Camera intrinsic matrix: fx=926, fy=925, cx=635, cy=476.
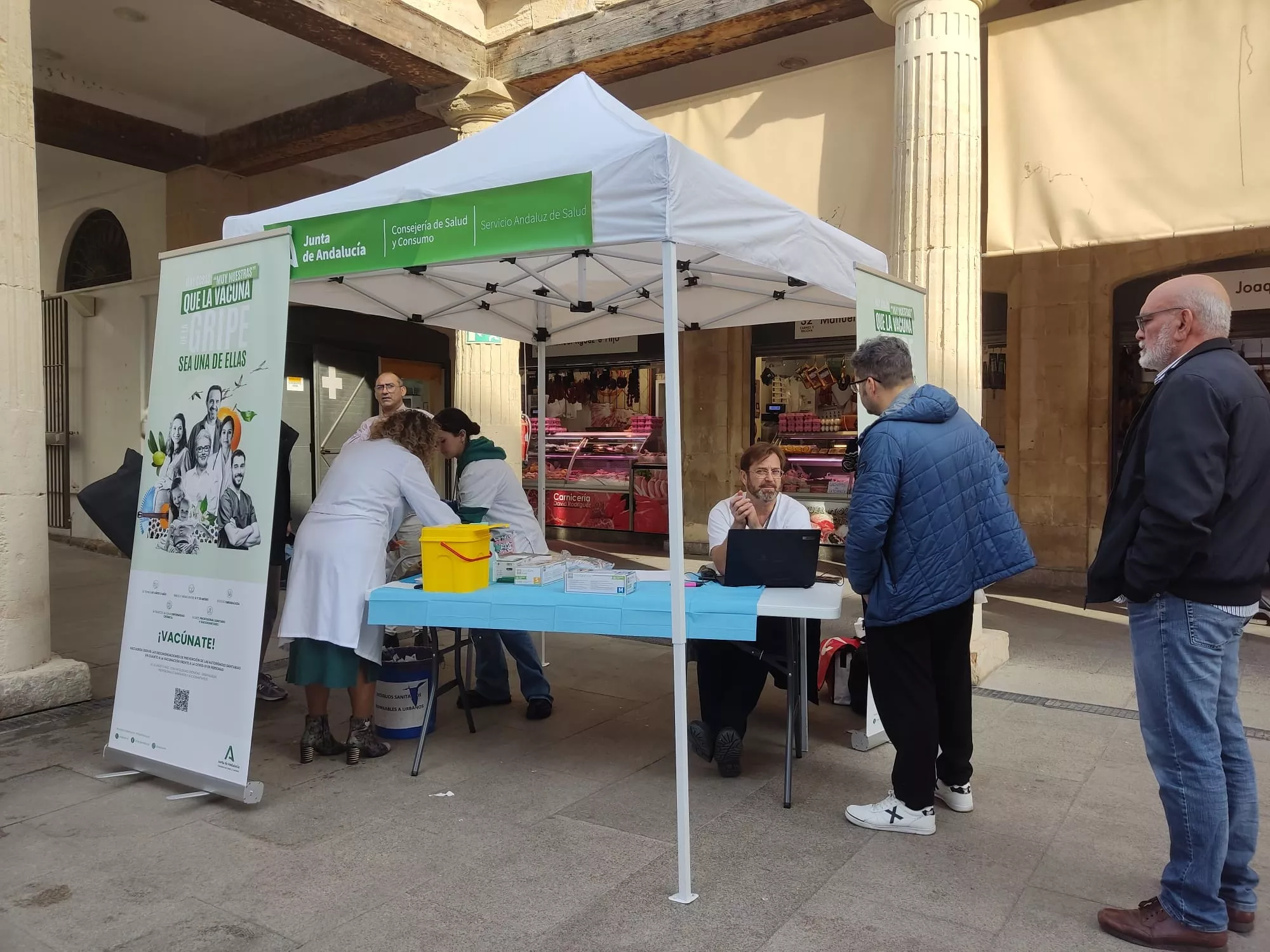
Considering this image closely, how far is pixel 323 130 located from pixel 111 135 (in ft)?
7.59

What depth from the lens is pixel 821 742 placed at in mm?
4695

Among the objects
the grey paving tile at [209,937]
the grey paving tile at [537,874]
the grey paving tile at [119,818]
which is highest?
the grey paving tile at [119,818]

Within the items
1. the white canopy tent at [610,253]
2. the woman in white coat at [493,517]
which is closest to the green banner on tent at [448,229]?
the white canopy tent at [610,253]

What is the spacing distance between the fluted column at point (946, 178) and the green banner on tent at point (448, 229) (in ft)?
10.6

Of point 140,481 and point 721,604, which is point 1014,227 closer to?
point 721,604

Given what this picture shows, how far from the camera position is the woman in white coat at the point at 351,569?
13.7 feet

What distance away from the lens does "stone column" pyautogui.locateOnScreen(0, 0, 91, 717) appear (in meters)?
5.09

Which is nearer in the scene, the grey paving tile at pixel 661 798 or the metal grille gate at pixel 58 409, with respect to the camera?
the grey paving tile at pixel 661 798

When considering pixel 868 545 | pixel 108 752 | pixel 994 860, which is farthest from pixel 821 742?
pixel 108 752

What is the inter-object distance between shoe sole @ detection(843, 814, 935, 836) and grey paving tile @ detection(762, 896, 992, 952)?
584 millimetres

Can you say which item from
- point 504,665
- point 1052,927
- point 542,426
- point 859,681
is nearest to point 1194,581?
point 1052,927

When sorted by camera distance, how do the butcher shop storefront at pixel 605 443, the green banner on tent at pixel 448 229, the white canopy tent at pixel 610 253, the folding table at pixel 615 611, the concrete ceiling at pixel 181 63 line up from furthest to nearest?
the butcher shop storefront at pixel 605 443 < the concrete ceiling at pixel 181 63 < the folding table at pixel 615 611 < the green banner on tent at pixel 448 229 < the white canopy tent at pixel 610 253

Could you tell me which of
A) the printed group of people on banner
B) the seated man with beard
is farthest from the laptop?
the printed group of people on banner

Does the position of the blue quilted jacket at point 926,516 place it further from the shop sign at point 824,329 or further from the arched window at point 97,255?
the arched window at point 97,255
